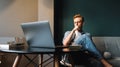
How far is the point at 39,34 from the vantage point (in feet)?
7.30

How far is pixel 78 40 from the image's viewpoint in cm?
299

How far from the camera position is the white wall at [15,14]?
391 centimetres

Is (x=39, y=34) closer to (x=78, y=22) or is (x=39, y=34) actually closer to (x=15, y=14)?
(x=78, y=22)

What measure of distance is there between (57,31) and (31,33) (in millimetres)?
1708

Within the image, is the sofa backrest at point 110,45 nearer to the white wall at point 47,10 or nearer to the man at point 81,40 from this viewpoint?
the man at point 81,40

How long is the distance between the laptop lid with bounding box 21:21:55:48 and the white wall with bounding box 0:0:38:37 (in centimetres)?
160

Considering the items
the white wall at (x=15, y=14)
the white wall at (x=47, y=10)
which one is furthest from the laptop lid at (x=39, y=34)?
the white wall at (x=15, y=14)

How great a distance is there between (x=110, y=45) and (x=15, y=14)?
1.69 metres

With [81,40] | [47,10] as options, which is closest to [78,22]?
[81,40]

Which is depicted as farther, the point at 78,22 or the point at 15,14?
the point at 15,14

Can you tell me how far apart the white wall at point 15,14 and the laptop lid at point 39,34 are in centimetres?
160

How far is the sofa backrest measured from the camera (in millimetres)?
3663

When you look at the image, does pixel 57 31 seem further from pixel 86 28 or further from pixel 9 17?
pixel 9 17

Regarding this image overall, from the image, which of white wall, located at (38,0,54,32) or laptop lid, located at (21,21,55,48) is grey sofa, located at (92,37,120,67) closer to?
white wall, located at (38,0,54,32)
